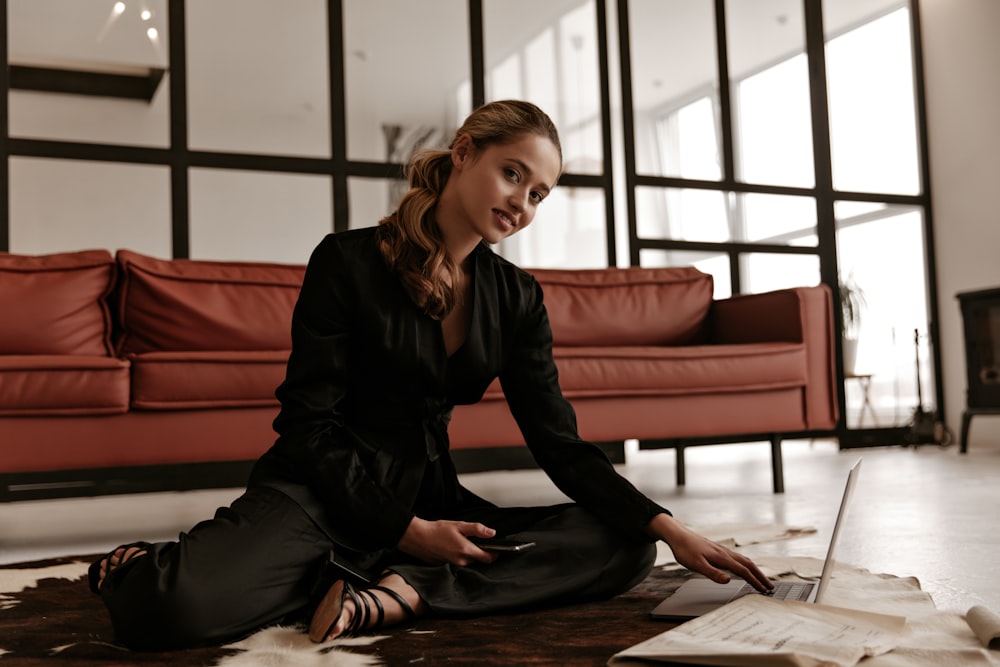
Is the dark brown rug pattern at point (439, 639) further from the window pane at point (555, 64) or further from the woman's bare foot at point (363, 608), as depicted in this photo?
the window pane at point (555, 64)

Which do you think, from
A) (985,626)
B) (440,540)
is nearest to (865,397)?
(985,626)

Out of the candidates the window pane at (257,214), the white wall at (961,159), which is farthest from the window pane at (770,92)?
the window pane at (257,214)

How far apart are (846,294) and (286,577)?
193 inches

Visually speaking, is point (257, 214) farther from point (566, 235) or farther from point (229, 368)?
point (229, 368)

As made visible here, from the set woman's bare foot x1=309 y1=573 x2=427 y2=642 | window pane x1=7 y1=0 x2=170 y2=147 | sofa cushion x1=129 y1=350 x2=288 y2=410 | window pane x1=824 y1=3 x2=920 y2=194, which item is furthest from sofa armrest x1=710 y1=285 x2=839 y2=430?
window pane x1=7 y1=0 x2=170 y2=147

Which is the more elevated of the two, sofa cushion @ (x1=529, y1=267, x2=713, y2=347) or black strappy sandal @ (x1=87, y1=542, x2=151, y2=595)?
sofa cushion @ (x1=529, y1=267, x2=713, y2=347)

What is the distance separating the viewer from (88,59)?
4145 mm

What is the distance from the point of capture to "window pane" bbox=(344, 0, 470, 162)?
4.62 metres

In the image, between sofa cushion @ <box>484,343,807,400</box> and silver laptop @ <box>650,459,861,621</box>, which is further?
sofa cushion @ <box>484,343,807,400</box>

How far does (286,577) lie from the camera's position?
1357 millimetres

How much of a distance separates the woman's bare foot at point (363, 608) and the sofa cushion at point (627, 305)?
7.31ft

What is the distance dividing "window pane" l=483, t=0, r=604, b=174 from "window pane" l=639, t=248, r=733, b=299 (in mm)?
555

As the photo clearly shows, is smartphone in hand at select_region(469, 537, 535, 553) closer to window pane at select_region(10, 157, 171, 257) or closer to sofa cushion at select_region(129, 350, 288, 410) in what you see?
sofa cushion at select_region(129, 350, 288, 410)

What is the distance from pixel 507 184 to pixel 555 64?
3758 millimetres
